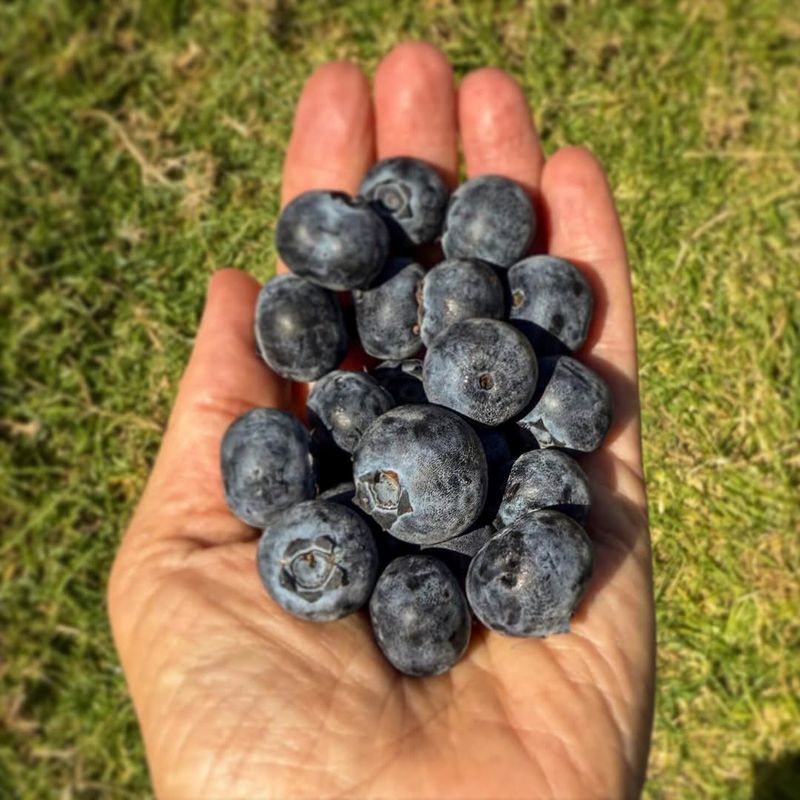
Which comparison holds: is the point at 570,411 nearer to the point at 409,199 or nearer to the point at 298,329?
the point at 298,329

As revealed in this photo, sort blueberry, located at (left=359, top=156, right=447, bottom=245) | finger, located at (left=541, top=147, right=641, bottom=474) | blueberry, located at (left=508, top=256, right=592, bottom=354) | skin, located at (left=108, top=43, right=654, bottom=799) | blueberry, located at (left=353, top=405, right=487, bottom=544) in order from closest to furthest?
1. skin, located at (left=108, top=43, right=654, bottom=799)
2. blueberry, located at (left=353, top=405, right=487, bottom=544)
3. blueberry, located at (left=508, top=256, right=592, bottom=354)
4. finger, located at (left=541, top=147, right=641, bottom=474)
5. blueberry, located at (left=359, top=156, right=447, bottom=245)

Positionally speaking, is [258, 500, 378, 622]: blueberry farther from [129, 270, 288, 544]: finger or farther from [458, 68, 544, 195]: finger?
[458, 68, 544, 195]: finger

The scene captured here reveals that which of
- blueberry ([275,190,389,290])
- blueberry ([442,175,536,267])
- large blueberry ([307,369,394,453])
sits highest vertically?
blueberry ([442,175,536,267])

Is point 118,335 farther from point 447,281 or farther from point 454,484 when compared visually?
point 454,484

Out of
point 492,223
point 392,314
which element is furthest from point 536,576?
point 492,223

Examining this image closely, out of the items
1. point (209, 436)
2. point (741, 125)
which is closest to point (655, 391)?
point (741, 125)

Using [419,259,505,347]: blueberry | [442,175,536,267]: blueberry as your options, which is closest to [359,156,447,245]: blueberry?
[442,175,536,267]: blueberry
